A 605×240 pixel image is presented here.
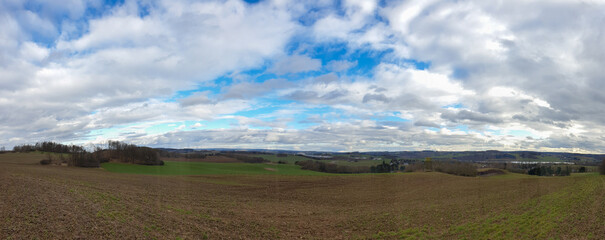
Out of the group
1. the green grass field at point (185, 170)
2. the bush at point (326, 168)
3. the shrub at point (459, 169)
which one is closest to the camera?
the green grass field at point (185, 170)

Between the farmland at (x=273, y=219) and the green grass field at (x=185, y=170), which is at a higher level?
the farmland at (x=273, y=219)

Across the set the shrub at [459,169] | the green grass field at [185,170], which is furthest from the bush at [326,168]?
the shrub at [459,169]

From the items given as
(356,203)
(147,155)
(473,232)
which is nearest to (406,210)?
(356,203)

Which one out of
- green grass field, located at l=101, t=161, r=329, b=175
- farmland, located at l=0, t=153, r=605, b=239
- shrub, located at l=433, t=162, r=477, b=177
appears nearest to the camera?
farmland, located at l=0, t=153, r=605, b=239

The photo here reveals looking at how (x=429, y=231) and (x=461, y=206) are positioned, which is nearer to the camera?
(x=429, y=231)

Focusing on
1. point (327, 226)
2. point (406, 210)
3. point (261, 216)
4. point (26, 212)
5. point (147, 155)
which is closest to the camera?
point (26, 212)

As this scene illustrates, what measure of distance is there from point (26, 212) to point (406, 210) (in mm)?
26944

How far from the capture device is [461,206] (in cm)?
2880

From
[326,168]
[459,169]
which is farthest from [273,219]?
[459,169]

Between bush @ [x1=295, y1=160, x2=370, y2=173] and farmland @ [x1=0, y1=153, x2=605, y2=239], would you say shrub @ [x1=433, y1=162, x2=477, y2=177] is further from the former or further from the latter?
farmland @ [x1=0, y1=153, x2=605, y2=239]

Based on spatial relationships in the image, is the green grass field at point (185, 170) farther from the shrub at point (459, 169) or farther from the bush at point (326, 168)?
the shrub at point (459, 169)

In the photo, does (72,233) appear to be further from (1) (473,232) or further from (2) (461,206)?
(2) (461,206)

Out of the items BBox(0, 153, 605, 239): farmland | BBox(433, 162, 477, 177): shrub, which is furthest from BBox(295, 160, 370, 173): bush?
BBox(0, 153, 605, 239): farmland

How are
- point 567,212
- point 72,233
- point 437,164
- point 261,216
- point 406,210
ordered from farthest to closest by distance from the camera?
point 437,164, point 406,210, point 261,216, point 567,212, point 72,233
